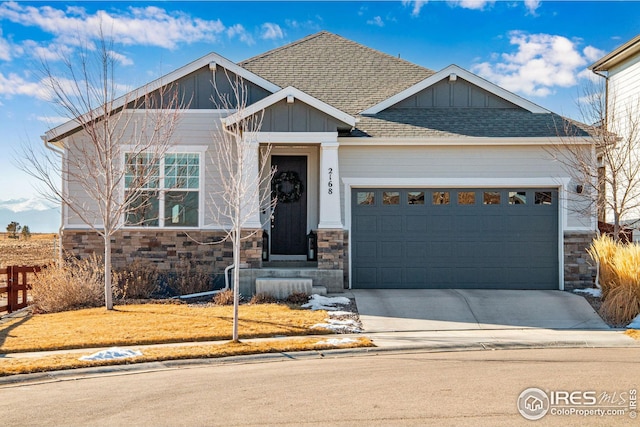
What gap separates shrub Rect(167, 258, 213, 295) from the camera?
590 inches

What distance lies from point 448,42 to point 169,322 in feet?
46.0

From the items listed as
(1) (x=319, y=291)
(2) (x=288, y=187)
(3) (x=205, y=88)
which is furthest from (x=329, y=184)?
(3) (x=205, y=88)

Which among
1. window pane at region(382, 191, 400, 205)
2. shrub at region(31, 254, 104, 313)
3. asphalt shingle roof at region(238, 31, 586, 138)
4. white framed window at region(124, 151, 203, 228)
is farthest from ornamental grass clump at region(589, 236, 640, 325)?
shrub at region(31, 254, 104, 313)

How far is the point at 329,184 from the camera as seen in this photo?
14648 mm

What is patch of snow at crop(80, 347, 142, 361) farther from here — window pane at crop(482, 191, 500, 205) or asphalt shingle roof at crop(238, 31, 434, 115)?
asphalt shingle roof at crop(238, 31, 434, 115)

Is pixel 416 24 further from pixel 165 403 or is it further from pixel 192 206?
pixel 165 403

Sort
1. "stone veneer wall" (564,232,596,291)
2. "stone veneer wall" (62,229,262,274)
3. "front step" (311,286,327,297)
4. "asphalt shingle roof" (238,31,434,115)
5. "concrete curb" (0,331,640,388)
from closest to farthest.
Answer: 1. "concrete curb" (0,331,640,388)
2. "front step" (311,286,327,297)
3. "stone veneer wall" (564,232,596,291)
4. "stone veneer wall" (62,229,262,274)
5. "asphalt shingle roof" (238,31,434,115)

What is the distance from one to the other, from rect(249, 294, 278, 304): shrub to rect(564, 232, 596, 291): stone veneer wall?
758cm

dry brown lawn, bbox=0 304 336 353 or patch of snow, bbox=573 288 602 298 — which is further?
patch of snow, bbox=573 288 602 298

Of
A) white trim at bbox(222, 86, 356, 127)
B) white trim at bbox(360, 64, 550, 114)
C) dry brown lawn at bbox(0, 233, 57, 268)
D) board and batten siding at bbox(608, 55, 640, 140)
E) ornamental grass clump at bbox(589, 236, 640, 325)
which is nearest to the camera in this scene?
ornamental grass clump at bbox(589, 236, 640, 325)

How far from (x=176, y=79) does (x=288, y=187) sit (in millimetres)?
4145

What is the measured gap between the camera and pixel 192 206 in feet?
52.1

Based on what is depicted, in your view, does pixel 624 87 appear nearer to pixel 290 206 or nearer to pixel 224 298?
pixel 290 206

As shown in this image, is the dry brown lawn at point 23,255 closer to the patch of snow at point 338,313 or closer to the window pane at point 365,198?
the window pane at point 365,198
